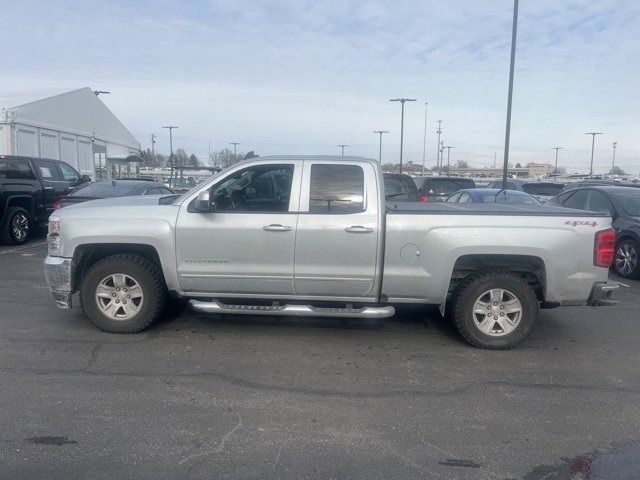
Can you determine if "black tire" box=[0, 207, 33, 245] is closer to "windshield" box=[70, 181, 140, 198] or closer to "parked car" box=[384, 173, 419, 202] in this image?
"windshield" box=[70, 181, 140, 198]

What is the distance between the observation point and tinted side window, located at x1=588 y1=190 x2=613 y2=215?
10706 millimetres

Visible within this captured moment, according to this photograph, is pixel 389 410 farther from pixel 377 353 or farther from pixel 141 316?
pixel 141 316

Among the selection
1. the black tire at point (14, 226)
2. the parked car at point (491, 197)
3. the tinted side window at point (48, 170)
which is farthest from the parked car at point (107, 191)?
the parked car at point (491, 197)

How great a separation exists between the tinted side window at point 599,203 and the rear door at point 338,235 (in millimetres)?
6777

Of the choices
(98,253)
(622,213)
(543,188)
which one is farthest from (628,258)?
(543,188)

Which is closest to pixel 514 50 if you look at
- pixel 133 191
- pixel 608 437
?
pixel 133 191

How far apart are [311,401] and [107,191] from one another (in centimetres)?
955

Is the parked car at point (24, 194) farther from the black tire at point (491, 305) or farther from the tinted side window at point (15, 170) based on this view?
the black tire at point (491, 305)

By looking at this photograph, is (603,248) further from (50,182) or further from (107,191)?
(50,182)

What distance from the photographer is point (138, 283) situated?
5992mm

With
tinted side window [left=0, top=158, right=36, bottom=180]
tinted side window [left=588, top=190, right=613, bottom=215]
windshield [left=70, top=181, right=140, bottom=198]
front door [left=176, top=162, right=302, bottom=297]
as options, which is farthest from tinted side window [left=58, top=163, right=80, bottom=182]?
tinted side window [left=588, top=190, right=613, bottom=215]

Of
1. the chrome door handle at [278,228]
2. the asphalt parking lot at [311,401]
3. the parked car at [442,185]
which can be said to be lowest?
the asphalt parking lot at [311,401]

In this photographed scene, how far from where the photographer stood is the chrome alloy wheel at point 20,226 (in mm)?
12641

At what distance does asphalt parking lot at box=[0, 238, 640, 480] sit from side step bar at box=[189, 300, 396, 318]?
1.17 feet
